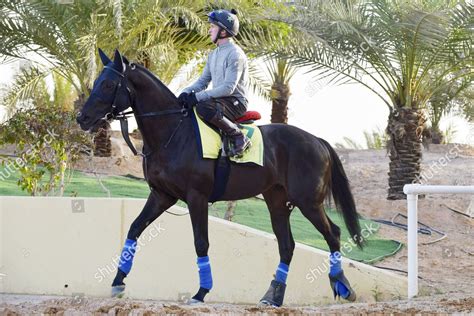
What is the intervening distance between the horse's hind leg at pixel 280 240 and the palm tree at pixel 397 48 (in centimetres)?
741

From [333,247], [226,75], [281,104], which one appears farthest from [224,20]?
[281,104]

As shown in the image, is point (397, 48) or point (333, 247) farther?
point (397, 48)

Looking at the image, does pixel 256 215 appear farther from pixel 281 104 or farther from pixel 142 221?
pixel 281 104

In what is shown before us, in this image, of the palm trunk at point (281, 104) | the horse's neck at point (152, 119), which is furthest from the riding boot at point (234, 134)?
the palm trunk at point (281, 104)

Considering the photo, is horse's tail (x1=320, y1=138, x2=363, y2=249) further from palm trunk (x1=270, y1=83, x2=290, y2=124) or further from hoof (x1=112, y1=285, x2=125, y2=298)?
palm trunk (x1=270, y1=83, x2=290, y2=124)

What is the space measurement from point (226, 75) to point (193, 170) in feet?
3.01

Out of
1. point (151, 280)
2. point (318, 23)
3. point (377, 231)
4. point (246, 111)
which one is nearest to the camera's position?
point (246, 111)

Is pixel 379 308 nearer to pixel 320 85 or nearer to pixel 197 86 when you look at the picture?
pixel 197 86

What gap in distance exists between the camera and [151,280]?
9.09 metres

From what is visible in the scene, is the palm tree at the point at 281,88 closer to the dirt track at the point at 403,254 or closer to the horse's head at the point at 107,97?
the dirt track at the point at 403,254

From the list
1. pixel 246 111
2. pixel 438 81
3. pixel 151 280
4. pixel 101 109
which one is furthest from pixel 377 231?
pixel 101 109

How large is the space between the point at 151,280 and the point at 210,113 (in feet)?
9.64

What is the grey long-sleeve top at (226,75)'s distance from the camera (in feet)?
23.0

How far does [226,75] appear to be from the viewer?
23.1 feet
